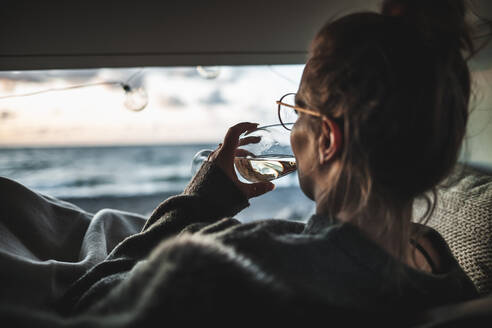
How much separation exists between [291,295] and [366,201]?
22 cm

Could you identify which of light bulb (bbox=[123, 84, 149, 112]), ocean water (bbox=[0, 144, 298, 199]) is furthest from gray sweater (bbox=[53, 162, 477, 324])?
ocean water (bbox=[0, 144, 298, 199])

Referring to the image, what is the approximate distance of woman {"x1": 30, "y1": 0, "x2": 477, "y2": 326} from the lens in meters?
0.40

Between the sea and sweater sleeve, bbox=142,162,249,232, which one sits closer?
sweater sleeve, bbox=142,162,249,232

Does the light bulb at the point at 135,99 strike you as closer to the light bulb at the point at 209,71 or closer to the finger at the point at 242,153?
the light bulb at the point at 209,71

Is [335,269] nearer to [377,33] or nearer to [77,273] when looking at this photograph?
[377,33]

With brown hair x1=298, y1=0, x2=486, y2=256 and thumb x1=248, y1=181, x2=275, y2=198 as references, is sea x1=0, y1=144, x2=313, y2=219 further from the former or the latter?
brown hair x1=298, y1=0, x2=486, y2=256

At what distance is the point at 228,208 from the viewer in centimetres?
81

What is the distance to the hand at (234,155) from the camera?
0.80 metres

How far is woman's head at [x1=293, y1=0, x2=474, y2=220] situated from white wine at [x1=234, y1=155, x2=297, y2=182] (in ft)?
0.63

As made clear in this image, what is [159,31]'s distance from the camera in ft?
4.34

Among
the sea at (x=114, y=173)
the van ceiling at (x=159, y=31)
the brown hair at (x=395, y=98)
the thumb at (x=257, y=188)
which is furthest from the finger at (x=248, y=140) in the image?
the sea at (x=114, y=173)

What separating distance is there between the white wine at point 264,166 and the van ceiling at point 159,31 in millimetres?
744

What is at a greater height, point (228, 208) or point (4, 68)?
point (4, 68)

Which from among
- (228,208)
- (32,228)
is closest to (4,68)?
(32,228)
